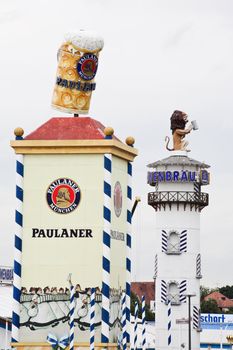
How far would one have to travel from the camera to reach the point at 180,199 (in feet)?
372

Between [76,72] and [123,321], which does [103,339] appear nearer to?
[123,321]

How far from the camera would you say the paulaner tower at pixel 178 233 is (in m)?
112

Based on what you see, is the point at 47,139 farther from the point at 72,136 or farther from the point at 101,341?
the point at 101,341

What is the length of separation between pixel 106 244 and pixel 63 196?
265 centimetres

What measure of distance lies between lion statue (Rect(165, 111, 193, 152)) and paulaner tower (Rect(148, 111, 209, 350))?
0.42 feet

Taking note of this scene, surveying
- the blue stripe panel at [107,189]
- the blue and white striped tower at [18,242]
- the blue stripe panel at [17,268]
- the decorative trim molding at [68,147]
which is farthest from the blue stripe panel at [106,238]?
the blue stripe panel at [17,268]

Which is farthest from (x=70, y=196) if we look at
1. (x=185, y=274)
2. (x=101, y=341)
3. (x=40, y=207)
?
(x=185, y=274)

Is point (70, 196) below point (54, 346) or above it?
above

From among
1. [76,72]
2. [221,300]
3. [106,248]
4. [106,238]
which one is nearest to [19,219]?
[106,238]

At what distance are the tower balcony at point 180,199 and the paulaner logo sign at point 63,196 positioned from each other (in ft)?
183

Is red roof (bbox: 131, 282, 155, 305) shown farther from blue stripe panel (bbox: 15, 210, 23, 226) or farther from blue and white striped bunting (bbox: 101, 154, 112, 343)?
blue and white striped bunting (bbox: 101, 154, 112, 343)

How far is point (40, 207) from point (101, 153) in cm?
323

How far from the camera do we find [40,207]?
57.6 metres

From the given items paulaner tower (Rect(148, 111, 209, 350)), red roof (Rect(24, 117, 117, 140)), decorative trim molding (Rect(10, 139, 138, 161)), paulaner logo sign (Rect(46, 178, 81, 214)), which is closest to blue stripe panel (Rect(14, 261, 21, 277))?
paulaner logo sign (Rect(46, 178, 81, 214))
